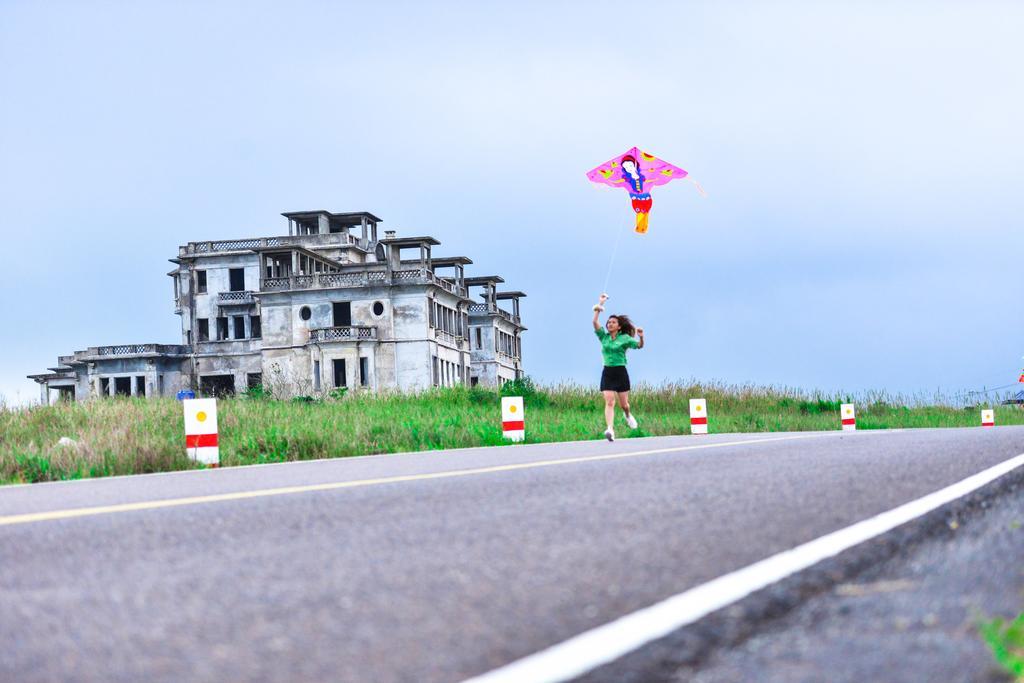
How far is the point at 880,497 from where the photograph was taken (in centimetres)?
648

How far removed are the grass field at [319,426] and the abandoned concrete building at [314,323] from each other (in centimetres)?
3106

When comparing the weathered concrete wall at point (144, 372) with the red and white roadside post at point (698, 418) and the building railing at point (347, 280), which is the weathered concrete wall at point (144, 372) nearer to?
the building railing at point (347, 280)

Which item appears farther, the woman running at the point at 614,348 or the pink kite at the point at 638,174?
the pink kite at the point at 638,174

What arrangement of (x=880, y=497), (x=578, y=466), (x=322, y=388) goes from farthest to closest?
(x=322, y=388) → (x=578, y=466) → (x=880, y=497)

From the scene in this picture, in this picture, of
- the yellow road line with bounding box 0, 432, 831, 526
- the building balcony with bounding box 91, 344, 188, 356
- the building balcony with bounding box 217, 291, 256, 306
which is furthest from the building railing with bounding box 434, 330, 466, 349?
the yellow road line with bounding box 0, 432, 831, 526

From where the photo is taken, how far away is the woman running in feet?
56.1

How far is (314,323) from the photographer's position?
68.6m

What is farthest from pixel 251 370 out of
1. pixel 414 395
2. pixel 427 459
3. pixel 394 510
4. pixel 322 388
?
pixel 394 510

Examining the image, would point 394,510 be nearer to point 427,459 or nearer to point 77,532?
point 77,532

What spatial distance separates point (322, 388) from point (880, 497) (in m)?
58.5

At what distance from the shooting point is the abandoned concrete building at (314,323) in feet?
219

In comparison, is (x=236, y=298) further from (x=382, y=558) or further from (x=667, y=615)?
(x=667, y=615)

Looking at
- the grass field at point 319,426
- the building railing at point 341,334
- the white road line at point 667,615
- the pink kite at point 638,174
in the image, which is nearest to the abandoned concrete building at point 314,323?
the building railing at point 341,334

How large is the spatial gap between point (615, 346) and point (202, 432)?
6.36 metres
